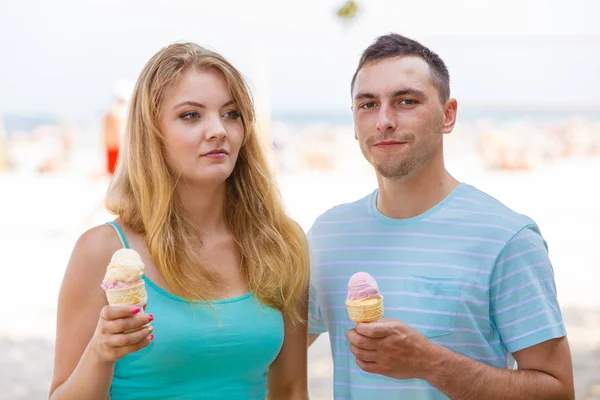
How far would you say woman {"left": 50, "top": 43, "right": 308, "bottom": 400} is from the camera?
2521 mm

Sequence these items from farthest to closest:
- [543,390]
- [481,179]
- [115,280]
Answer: [481,179] < [543,390] < [115,280]

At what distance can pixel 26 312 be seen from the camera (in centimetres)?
866

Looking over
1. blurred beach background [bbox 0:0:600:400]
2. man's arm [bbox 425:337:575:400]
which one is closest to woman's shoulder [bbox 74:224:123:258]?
blurred beach background [bbox 0:0:600:400]

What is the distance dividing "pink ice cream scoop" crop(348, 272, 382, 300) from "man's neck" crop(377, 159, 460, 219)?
431 millimetres

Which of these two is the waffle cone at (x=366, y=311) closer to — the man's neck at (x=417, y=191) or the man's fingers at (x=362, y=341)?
the man's fingers at (x=362, y=341)

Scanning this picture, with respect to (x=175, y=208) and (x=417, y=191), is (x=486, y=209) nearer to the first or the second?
(x=417, y=191)

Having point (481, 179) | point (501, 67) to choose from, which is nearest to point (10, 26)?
point (501, 67)

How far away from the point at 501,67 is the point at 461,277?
33863mm

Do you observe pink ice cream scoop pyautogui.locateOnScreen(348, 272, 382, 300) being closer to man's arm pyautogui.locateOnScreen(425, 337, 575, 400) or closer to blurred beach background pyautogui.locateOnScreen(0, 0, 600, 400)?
man's arm pyautogui.locateOnScreen(425, 337, 575, 400)

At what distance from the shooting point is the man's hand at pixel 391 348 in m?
2.41

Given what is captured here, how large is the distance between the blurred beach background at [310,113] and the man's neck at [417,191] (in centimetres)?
71

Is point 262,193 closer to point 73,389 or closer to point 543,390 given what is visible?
point 73,389

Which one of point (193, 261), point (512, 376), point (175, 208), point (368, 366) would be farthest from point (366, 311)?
point (175, 208)

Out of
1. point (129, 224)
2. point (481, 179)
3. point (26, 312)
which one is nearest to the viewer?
point (129, 224)
